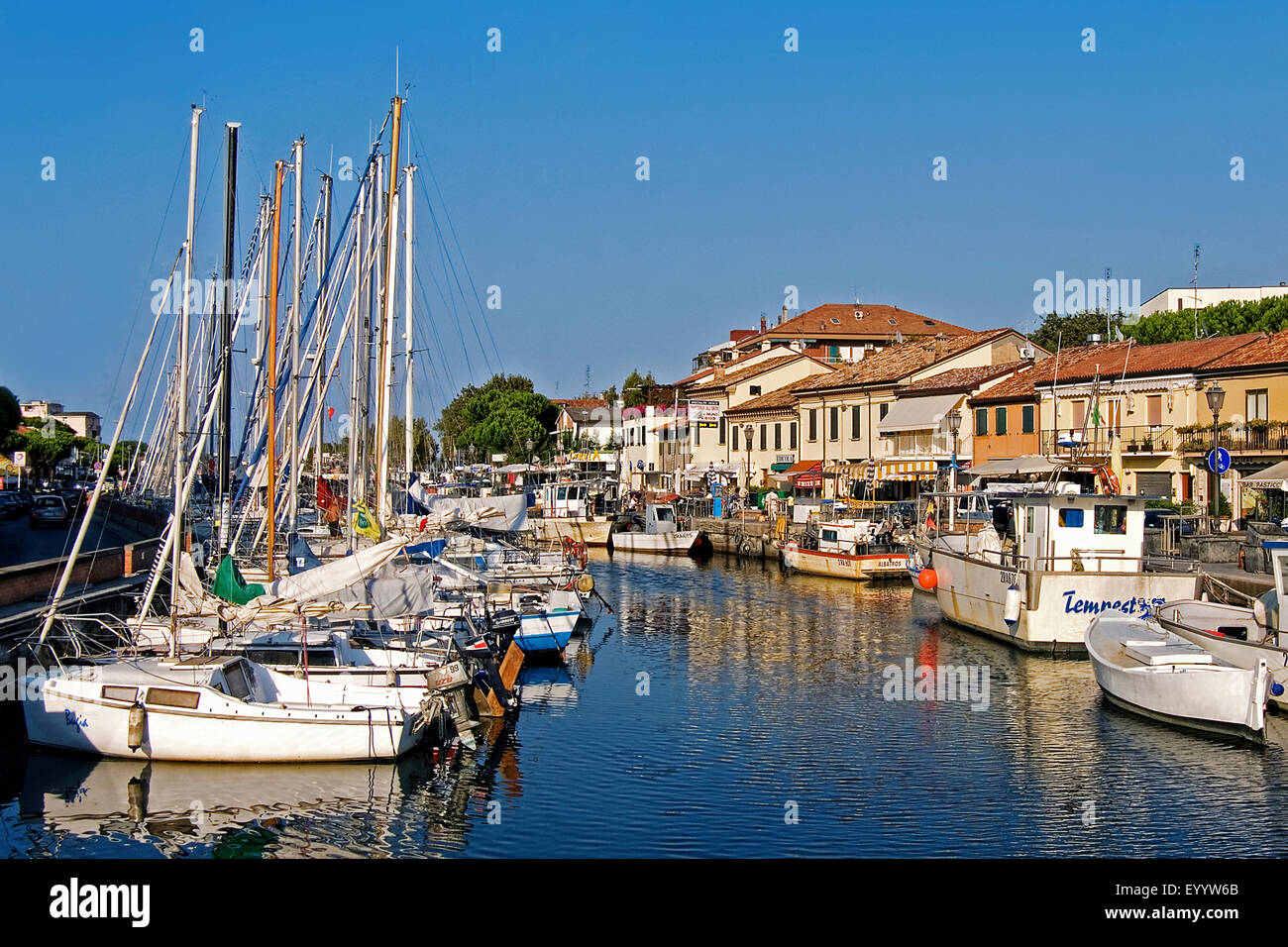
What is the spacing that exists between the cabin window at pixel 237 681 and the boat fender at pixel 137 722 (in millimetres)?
1352

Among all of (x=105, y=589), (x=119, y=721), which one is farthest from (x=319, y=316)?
(x=119, y=721)

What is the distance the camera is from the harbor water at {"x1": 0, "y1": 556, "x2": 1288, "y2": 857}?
54.7ft

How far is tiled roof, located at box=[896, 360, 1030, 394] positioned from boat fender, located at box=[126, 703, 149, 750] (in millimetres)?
51081

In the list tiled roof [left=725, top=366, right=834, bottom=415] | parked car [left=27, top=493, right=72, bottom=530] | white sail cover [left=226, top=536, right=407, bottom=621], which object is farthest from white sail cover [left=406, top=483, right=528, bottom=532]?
tiled roof [left=725, top=366, right=834, bottom=415]

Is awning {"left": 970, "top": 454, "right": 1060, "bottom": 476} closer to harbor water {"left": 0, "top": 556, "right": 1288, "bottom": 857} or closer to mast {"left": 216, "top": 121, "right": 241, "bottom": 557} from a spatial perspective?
harbor water {"left": 0, "top": 556, "right": 1288, "bottom": 857}

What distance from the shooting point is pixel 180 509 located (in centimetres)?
2347

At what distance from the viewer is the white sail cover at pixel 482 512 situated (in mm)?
41938

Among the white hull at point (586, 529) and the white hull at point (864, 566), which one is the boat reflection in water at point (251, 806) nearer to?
the white hull at point (864, 566)

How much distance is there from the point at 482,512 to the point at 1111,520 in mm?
21505

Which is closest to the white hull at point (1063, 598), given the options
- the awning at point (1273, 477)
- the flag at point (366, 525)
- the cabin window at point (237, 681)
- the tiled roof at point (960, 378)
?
the awning at point (1273, 477)

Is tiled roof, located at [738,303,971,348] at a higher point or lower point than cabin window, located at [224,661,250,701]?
higher

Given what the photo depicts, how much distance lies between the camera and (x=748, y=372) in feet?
285
